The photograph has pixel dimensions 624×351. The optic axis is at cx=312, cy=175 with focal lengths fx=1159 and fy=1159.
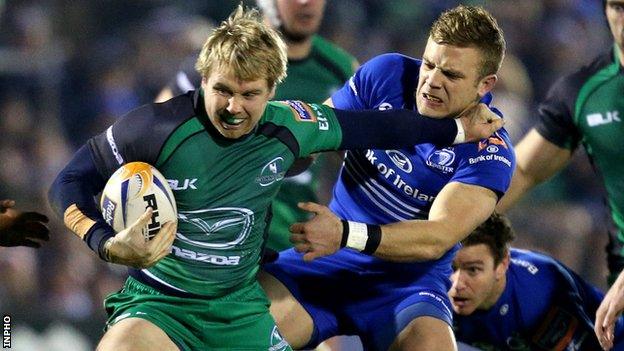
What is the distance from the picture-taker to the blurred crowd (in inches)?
302

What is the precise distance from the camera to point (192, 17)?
344 inches

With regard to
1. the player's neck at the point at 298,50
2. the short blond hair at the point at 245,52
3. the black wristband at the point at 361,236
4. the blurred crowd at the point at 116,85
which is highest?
the short blond hair at the point at 245,52

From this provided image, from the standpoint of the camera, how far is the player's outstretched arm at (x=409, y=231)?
12.9 feet

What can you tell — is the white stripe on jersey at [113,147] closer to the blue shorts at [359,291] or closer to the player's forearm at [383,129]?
the player's forearm at [383,129]

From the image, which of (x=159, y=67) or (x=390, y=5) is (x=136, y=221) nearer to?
(x=159, y=67)

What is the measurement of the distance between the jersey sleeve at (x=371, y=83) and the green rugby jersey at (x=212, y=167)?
1.44ft

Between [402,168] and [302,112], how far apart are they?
58 cm

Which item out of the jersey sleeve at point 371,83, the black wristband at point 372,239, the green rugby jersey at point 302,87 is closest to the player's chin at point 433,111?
the jersey sleeve at point 371,83

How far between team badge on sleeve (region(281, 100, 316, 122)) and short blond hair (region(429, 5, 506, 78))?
602 millimetres

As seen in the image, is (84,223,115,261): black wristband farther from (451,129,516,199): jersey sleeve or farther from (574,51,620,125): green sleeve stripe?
(574,51,620,125): green sleeve stripe

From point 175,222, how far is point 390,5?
6206 mm

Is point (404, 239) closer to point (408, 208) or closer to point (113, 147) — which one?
point (408, 208)

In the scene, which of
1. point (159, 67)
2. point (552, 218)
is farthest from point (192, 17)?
point (552, 218)

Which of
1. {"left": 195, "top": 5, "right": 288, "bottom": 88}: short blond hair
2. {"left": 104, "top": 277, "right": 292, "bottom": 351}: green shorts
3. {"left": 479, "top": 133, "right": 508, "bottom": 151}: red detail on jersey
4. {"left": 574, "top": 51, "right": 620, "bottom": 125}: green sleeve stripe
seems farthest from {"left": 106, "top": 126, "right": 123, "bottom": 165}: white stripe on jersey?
{"left": 574, "top": 51, "right": 620, "bottom": 125}: green sleeve stripe
